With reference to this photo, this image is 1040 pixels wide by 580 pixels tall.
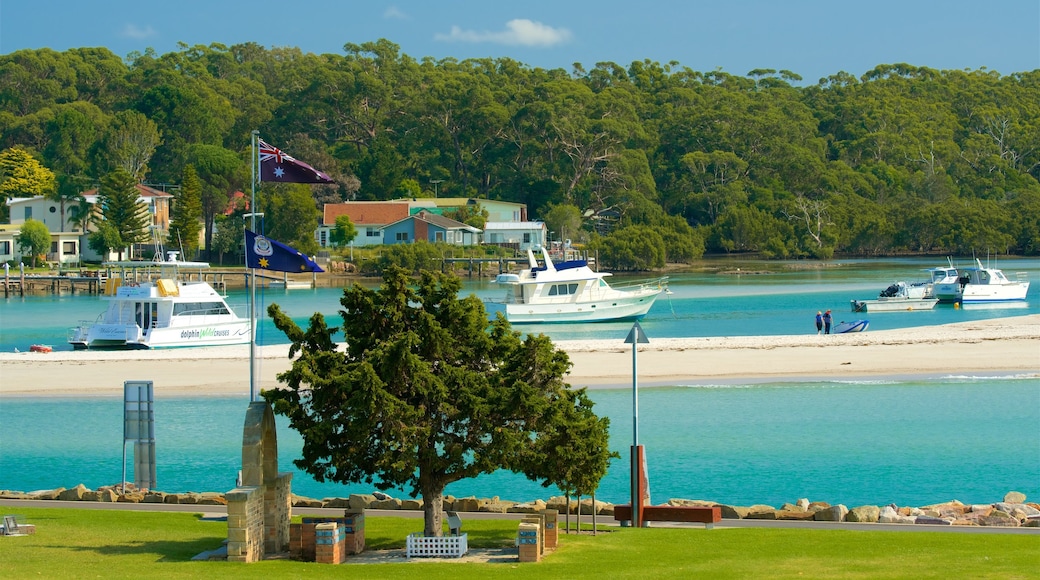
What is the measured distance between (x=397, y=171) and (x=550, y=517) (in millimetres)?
101782

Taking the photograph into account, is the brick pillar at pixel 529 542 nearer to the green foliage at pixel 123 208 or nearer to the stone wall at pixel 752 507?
the stone wall at pixel 752 507

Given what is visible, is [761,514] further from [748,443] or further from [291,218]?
[291,218]

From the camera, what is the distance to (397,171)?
4557 inches

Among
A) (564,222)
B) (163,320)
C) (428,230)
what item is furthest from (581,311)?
(564,222)

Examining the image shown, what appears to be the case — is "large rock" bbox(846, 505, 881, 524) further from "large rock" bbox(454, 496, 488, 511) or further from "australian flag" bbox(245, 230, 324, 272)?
"australian flag" bbox(245, 230, 324, 272)

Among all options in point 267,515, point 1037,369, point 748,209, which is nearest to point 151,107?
point 748,209

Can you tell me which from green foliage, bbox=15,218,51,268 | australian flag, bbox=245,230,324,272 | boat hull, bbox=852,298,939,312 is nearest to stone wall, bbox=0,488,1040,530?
australian flag, bbox=245,230,324,272

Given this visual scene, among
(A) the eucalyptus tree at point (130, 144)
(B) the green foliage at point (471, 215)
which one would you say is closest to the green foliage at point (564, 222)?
(B) the green foliage at point (471, 215)

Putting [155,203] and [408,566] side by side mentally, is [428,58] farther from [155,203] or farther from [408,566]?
[408,566]

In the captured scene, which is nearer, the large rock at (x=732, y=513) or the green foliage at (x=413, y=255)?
the large rock at (x=732, y=513)

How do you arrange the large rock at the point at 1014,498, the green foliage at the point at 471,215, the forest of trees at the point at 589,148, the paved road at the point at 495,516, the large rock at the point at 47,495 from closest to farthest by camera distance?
the paved road at the point at 495,516 → the large rock at the point at 47,495 → the large rock at the point at 1014,498 → the green foliage at the point at 471,215 → the forest of trees at the point at 589,148

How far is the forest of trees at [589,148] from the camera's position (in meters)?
112

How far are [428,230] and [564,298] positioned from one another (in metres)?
42.6

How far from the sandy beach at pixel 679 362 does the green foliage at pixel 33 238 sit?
47.9 meters
